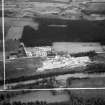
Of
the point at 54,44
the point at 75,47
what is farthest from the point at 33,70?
the point at 75,47

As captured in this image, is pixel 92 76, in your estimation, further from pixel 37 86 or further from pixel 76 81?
pixel 37 86

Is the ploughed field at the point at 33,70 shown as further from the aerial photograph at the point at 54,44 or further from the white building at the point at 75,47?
the white building at the point at 75,47

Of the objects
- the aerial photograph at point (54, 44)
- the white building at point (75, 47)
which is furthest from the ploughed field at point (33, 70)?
the white building at point (75, 47)

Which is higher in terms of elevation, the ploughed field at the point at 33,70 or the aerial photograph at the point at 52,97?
the ploughed field at the point at 33,70

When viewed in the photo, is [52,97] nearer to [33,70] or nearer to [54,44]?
[33,70]

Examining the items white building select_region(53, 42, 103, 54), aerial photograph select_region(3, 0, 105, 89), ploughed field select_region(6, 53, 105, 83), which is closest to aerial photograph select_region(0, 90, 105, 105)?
aerial photograph select_region(3, 0, 105, 89)

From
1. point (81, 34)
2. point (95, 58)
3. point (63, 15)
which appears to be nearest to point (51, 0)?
point (63, 15)
